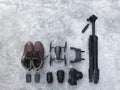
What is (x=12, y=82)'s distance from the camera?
12.2ft

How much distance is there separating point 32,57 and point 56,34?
51 cm

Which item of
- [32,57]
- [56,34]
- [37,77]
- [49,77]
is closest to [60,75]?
[49,77]

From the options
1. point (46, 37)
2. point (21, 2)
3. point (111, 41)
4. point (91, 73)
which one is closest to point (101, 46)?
point (111, 41)

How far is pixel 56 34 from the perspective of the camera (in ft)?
12.7

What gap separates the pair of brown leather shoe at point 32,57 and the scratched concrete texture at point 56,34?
12cm

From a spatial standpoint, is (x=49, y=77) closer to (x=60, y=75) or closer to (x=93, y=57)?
(x=60, y=75)

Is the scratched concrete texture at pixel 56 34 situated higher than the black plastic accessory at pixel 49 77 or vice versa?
the scratched concrete texture at pixel 56 34

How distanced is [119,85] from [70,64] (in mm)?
776

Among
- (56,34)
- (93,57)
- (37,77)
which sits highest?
(56,34)

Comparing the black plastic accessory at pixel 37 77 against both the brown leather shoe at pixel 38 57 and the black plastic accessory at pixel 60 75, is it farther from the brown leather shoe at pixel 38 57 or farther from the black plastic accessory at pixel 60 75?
the black plastic accessory at pixel 60 75

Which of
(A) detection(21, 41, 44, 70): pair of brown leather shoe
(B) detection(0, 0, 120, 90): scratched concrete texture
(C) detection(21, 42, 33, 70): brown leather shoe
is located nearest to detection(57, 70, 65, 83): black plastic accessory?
(B) detection(0, 0, 120, 90): scratched concrete texture

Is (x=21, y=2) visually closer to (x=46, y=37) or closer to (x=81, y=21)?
(x=46, y=37)

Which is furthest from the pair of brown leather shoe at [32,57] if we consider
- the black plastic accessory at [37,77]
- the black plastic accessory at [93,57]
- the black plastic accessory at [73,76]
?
the black plastic accessory at [93,57]

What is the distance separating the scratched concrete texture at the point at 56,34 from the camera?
3.74 m
